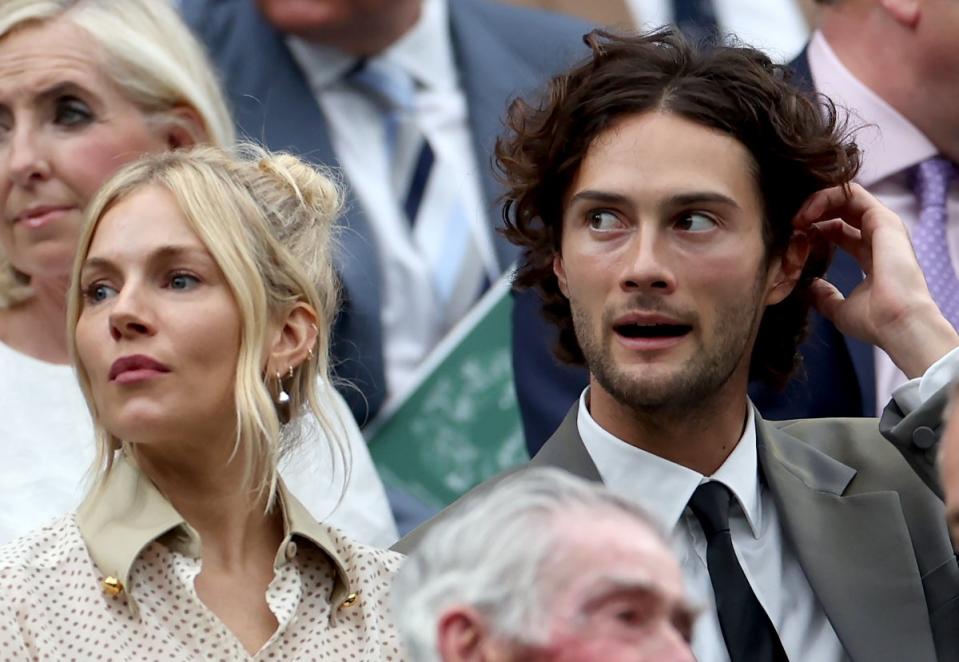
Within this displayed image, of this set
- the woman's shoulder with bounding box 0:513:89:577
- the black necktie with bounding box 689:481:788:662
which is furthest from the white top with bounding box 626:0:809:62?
the woman's shoulder with bounding box 0:513:89:577

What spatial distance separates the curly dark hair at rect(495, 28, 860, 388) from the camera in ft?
12.3

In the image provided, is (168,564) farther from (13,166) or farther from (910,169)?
(910,169)

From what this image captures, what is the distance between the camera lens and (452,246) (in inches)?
199

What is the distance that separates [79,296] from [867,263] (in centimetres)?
142

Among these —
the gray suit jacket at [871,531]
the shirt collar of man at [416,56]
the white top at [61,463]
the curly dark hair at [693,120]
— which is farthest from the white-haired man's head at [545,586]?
the shirt collar of man at [416,56]

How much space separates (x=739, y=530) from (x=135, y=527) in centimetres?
99

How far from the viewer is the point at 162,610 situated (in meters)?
3.19

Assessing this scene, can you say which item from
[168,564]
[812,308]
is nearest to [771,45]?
[812,308]

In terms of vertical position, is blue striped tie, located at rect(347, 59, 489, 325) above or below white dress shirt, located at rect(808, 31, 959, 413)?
below

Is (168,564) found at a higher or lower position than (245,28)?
higher

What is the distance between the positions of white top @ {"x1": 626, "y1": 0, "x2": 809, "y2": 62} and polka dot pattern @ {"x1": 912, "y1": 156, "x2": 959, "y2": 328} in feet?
4.22

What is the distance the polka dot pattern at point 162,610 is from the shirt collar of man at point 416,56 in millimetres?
1937

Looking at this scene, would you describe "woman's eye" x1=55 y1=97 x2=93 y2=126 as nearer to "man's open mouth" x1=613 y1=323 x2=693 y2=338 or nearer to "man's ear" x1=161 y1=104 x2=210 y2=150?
"man's ear" x1=161 y1=104 x2=210 y2=150

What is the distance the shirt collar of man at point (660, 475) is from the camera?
11.8 feet
